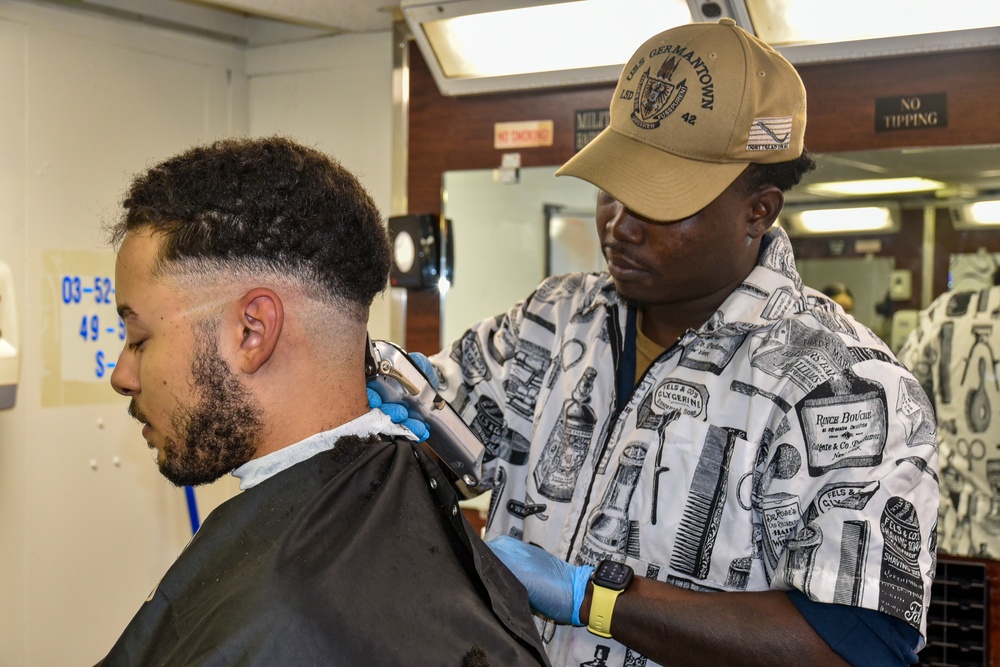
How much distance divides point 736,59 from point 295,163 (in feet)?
2.70

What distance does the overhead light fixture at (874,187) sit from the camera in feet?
8.30

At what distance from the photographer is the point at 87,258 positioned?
3.29m

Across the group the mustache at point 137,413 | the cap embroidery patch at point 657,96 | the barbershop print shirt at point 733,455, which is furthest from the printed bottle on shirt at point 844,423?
the mustache at point 137,413

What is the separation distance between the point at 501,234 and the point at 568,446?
4.36 ft

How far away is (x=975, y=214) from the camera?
2457mm

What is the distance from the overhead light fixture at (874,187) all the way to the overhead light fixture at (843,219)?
0.04 m

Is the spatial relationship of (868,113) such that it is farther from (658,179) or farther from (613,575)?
(613,575)

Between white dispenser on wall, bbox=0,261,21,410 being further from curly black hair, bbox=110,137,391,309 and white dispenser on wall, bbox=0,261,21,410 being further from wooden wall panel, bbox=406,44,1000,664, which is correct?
curly black hair, bbox=110,137,391,309

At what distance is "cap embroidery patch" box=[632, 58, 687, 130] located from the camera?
5.73ft

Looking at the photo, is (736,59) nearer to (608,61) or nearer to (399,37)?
(608,61)

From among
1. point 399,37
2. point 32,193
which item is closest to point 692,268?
point 399,37

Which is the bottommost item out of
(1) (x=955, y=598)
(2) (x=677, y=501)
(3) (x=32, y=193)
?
(1) (x=955, y=598)

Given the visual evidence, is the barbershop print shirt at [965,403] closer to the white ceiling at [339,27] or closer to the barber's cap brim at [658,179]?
the white ceiling at [339,27]

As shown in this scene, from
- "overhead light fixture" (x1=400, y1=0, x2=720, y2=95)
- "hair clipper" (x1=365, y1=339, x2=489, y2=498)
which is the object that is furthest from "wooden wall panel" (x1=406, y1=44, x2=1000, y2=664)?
"hair clipper" (x1=365, y1=339, x2=489, y2=498)
